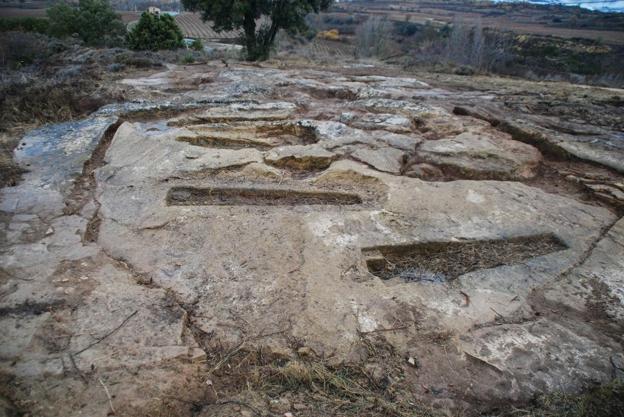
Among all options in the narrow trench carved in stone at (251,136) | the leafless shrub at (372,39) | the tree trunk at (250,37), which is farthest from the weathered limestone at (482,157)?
the leafless shrub at (372,39)

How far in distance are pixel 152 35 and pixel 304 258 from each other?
12049 mm

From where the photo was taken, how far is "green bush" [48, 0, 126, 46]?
14828mm

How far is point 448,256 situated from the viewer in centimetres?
213

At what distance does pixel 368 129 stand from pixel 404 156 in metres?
0.65

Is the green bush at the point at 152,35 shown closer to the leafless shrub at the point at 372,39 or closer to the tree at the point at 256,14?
the tree at the point at 256,14

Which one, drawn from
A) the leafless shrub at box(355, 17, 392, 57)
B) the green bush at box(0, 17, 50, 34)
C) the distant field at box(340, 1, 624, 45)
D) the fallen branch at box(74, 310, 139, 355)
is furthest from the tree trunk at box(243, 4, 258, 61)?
the distant field at box(340, 1, 624, 45)

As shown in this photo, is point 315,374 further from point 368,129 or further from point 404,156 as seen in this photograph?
point 368,129

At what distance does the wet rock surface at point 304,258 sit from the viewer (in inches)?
54.1

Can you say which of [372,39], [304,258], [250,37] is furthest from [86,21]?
[304,258]

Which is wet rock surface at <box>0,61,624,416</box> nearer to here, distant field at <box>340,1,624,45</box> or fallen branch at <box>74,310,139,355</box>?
fallen branch at <box>74,310,139,355</box>

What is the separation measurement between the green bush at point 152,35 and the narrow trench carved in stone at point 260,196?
1052 cm

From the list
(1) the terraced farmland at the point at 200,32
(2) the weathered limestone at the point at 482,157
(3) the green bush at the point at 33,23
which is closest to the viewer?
(2) the weathered limestone at the point at 482,157

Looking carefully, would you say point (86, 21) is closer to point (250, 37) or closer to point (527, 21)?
point (250, 37)

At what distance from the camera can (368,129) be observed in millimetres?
3607
